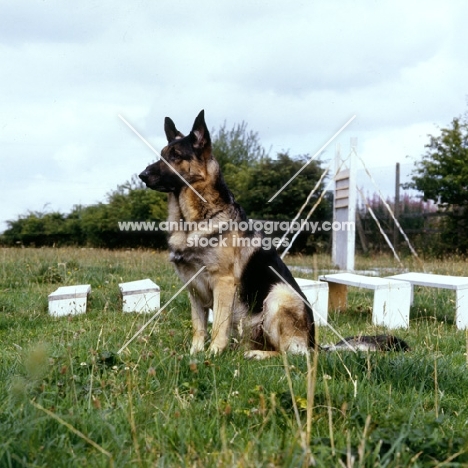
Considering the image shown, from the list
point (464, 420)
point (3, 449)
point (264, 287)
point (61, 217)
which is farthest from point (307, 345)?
point (61, 217)

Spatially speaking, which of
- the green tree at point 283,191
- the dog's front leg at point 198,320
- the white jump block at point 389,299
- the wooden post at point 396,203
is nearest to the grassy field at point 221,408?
the dog's front leg at point 198,320

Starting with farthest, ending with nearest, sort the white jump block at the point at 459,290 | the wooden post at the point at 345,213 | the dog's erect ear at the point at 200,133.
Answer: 1. the wooden post at the point at 345,213
2. the white jump block at the point at 459,290
3. the dog's erect ear at the point at 200,133

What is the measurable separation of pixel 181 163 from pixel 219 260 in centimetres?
77

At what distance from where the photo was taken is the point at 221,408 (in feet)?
7.75

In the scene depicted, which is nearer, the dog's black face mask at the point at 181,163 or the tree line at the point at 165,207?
the dog's black face mask at the point at 181,163

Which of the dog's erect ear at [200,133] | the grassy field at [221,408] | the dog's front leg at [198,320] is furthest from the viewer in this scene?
the dog's front leg at [198,320]

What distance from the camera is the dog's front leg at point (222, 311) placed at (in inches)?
152

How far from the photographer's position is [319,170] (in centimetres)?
1612

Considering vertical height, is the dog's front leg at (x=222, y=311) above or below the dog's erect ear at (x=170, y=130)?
below

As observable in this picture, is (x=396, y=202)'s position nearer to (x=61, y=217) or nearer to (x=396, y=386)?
(x=61, y=217)

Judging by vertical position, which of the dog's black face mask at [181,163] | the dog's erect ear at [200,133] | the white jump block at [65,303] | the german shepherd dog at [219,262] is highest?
the dog's erect ear at [200,133]

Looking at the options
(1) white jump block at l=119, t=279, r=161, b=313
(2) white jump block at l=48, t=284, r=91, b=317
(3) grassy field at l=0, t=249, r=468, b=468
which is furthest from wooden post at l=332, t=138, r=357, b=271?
(3) grassy field at l=0, t=249, r=468, b=468

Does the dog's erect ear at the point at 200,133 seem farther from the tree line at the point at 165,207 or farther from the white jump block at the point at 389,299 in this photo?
the tree line at the point at 165,207

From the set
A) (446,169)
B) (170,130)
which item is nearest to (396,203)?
(446,169)
